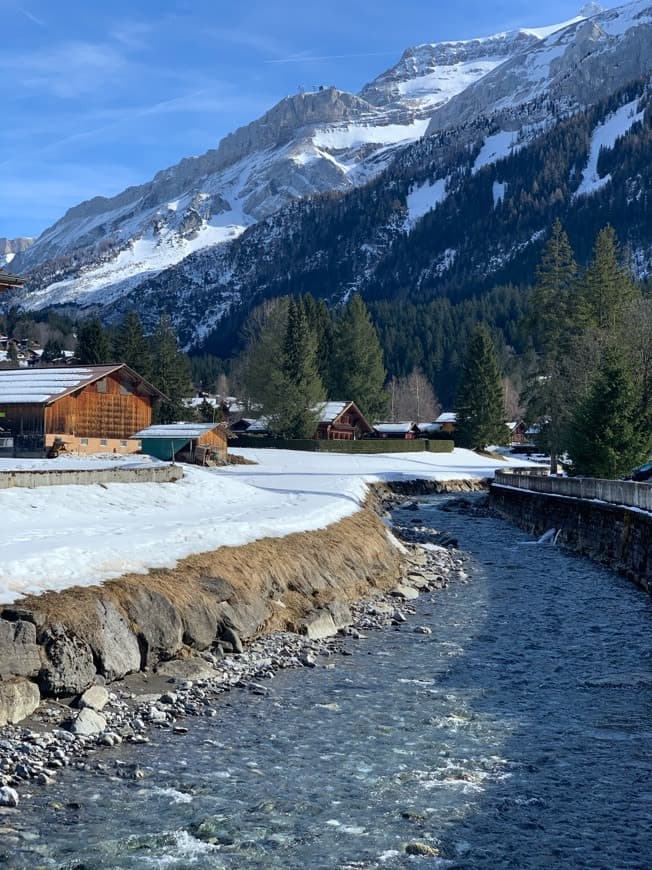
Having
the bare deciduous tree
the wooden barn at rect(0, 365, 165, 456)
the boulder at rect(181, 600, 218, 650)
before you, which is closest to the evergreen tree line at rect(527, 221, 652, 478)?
the wooden barn at rect(0, 365, 165, 456)

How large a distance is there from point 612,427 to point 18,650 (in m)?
39.0

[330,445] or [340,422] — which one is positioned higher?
[340,422]

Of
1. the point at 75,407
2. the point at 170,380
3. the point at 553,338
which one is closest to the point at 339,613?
the point at 75,407

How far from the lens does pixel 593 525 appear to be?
3484 centimetres

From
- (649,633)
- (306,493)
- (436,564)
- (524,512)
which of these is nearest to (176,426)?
(306,493)

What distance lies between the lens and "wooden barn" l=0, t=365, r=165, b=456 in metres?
57.5

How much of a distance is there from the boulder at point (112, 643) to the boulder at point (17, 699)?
1513mm

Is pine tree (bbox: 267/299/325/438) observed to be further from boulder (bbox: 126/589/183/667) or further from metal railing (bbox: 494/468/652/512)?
boulder (bbox: 126/589/183/667)

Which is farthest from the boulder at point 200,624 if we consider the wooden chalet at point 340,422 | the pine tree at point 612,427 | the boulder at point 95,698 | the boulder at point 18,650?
the wooden chalet at point 340,422

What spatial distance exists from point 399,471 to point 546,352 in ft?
81.1

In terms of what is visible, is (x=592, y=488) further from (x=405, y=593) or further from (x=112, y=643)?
(x=112, y=643)

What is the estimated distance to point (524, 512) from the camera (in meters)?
46.6

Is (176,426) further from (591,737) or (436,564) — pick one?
(591,737)

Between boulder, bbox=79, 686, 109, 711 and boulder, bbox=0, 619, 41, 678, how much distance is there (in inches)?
32.7
